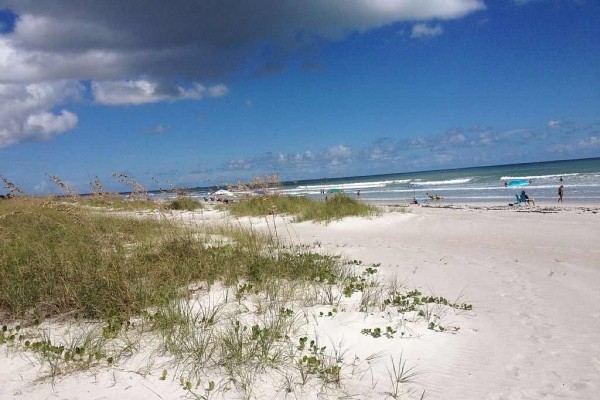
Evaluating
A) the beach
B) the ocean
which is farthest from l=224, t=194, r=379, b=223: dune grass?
the beach

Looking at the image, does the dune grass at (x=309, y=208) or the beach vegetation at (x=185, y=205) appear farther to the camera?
the beach vegetation at (x=185, y=205)

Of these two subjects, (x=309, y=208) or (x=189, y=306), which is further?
(x=309, y=208)

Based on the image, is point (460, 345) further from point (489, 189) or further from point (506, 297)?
point (489, 189)

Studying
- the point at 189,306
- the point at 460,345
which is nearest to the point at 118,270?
the point at 189,306

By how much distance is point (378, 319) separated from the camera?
4.39m

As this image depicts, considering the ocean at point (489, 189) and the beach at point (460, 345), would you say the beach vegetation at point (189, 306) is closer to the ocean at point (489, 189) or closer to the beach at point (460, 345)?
the beach at point (460, 345)

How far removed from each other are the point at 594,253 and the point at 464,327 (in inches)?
255

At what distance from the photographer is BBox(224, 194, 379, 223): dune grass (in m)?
14.7

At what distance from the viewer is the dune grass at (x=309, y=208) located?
14680mm

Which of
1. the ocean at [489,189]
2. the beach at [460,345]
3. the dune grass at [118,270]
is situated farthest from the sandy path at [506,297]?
the ocean at [489,189]

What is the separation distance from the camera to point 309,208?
15859 mm

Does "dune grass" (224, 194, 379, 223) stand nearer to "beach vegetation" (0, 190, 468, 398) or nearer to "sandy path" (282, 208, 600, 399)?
"sandy path" (282, 208, 600, 399)

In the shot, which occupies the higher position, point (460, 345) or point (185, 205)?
point (185, 205)

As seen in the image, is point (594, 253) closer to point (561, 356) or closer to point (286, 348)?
point (561, 356)
